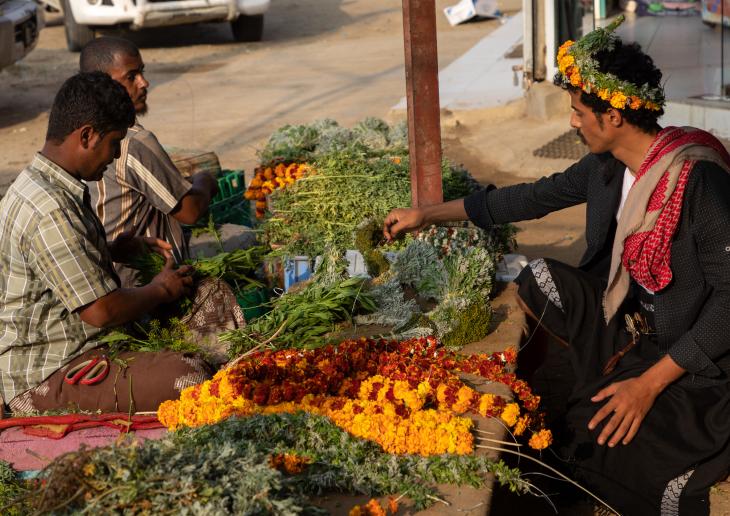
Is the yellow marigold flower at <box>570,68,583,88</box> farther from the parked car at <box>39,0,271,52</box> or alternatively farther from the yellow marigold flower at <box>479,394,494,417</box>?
the parked car at <box>39,0,271,52</box>

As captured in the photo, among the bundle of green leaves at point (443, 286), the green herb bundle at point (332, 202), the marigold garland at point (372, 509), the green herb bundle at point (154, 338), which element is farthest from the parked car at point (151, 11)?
the marigold garland at point (372, 509)

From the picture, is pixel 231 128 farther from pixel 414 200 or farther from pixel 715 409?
pixel 715 409

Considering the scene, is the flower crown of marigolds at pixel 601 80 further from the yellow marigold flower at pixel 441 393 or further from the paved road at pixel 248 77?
the paved road at pixel 248 77

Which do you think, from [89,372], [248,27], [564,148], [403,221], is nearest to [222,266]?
[403,221]

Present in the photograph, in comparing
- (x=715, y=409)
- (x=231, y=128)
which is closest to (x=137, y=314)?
(x=715, y=409)

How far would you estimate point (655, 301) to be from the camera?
3498mm

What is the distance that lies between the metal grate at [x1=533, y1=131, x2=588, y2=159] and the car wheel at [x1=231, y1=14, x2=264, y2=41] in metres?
8.02

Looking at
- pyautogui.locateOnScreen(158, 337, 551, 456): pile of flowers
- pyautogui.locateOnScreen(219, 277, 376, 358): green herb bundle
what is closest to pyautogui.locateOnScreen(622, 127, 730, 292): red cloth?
pyautogui.locateOnScreen(158, 337, 551, 456): pile of flowers

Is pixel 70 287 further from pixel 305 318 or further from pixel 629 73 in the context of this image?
pixel 629 73

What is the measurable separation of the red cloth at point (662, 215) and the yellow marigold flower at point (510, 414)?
694 mm

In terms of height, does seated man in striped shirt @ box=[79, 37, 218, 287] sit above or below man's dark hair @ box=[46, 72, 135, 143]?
below

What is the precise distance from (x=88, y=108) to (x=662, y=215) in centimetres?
206

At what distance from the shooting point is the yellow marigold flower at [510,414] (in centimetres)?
323

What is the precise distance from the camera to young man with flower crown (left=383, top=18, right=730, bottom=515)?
130 inches
